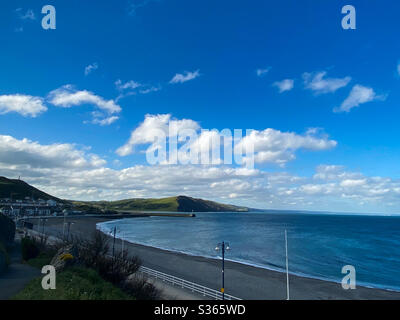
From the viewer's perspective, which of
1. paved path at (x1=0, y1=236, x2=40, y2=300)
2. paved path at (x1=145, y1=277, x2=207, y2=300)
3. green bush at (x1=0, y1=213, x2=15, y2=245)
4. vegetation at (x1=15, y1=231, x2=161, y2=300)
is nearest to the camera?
vegetation at (x1=15, y1=231, x2=161, y2=300)

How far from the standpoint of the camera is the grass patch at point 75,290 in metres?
12.1

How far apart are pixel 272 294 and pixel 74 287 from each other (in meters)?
19.3

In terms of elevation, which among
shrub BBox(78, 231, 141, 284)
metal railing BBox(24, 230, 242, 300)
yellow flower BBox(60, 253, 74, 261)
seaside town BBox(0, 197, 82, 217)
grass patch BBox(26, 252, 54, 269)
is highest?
yellow flower BBox(60, 253, 74, 261)

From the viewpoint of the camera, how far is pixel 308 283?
29953 millimetres

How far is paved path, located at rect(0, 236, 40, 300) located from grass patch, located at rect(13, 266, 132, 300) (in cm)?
138

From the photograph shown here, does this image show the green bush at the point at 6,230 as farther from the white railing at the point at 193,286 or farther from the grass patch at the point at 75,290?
the grass patch at the point at 75,290

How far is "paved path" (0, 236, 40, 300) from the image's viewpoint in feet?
51.1

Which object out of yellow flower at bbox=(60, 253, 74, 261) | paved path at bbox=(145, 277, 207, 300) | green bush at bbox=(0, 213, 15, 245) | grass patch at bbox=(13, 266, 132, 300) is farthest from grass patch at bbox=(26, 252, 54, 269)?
green bush at bbox=(0, 213, 15, 245)

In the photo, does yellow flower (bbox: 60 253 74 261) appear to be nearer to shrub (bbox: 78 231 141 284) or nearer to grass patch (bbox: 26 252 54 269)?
shrub (bbox: 78 231 141 284)

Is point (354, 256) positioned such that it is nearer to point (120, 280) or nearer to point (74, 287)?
point (120, 280)

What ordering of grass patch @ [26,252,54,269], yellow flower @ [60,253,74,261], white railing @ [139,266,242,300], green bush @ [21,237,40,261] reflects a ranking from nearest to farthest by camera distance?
yellow flower @ [60,253,74,261] < white railing @ [139,266,242,300] < grass patch @ [26,252,54,269] < green bush @ [21,237,40,261]

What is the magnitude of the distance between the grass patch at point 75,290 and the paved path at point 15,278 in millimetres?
1376

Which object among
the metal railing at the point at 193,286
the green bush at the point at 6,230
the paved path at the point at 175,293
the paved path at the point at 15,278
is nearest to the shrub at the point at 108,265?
the paved path at the point at 175,293
